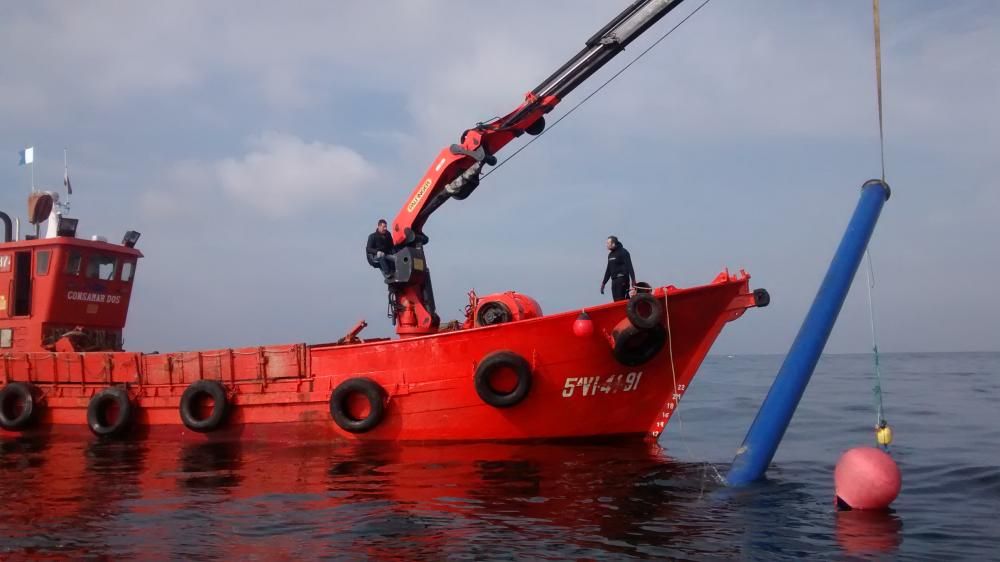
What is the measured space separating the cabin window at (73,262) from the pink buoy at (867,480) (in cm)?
1405

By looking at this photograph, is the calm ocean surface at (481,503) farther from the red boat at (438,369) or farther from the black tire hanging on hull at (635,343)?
the black tire hanging on hull at (635,343)

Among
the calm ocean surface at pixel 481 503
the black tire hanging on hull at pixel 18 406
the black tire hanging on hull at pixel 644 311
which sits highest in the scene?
the black tire hanging on hull at pixel 644 311

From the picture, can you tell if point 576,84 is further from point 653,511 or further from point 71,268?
point 71,268

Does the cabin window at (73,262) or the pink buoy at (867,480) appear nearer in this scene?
the pink buoy at (867,480)

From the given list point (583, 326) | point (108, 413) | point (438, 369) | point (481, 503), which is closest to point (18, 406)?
point (108, 413)

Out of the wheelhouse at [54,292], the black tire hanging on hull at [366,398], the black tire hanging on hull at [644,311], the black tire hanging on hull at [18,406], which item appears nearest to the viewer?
the black tire hanging on hull at [644,311]

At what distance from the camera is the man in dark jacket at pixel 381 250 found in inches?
479

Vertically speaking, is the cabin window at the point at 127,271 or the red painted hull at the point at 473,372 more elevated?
the cabin window at the point at 127,271

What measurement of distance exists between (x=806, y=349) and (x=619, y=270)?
3789mm

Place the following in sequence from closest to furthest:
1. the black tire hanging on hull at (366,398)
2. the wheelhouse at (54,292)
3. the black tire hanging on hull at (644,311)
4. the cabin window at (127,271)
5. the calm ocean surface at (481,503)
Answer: the calm ocean surface at (481,503) < the black tire hanging on hull at (644,311) < the black tire hanging on hull at (366,398) < the wheelhouse at (54,292) < the cabin window at (127,271)

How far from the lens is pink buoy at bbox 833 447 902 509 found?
6688 millimetres

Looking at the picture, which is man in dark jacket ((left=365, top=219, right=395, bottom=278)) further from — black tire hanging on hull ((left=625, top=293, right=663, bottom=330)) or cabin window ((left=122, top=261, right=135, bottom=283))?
cabin window ((left=122, top=261, right=135, bottom=283))

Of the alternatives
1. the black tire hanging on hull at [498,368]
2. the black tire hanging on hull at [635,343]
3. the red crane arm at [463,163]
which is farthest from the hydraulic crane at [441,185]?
the black tire hanging on hull at [635,343]

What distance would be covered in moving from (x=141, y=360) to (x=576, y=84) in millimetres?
8446
